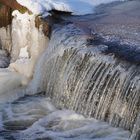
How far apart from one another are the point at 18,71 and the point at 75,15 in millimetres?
1375

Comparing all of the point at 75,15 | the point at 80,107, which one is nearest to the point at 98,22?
the point at 75,15

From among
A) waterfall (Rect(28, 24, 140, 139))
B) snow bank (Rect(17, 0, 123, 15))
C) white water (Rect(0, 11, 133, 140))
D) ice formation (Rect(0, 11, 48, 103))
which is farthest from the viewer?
snow bank (Rect(17, 0, 123, 15))

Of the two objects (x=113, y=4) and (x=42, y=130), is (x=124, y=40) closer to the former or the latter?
(x=42, y=130)

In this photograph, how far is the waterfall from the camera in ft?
22.2

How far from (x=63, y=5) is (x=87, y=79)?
2423 mm

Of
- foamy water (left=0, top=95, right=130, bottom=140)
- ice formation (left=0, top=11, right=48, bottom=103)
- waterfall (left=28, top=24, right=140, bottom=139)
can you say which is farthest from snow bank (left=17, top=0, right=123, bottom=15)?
foamy water (left=0, top=95, right=130, bottom=140)

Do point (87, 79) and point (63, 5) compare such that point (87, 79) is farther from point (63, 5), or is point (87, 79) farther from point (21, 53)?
point (63, 5)

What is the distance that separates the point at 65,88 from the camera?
789 centimetres

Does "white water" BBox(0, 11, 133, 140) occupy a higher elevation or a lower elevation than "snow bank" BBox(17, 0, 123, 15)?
lower

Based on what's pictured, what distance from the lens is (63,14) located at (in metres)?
9.50

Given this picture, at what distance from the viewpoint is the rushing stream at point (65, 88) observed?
6840 mm

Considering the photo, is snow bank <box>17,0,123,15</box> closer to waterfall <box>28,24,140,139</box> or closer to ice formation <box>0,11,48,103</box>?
ice formation <box>0,11,48,103</box>

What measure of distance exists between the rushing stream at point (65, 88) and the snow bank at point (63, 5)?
→ 18 centimetres

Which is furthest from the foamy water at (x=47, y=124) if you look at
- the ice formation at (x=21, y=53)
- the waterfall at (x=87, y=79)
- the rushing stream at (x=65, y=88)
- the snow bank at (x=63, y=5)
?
the snow bank at (x=63, y=5)
